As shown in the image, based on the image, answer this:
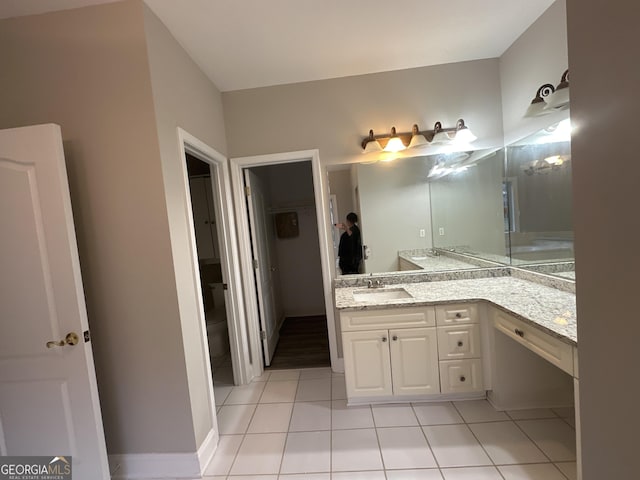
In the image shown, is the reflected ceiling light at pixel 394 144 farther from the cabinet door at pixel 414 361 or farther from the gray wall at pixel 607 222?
the gray wall at pixel 607 222

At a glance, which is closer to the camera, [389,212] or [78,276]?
[78,276]

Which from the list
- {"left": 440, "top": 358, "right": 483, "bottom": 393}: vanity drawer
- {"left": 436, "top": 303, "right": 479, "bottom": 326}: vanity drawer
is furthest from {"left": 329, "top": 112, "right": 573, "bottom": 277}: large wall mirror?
{"left": 440, "top": 358, "right": 483, "bottom": 393}: vanity drawer

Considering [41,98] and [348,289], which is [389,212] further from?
[41,98]

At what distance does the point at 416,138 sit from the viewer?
241 cm

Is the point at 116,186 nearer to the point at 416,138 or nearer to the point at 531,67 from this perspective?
the point at 416,138

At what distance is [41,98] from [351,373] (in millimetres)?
2497

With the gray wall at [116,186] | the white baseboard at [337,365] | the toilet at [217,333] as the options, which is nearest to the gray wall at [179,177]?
the gray wall at [116,186]

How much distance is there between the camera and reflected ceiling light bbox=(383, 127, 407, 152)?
7.95 ft

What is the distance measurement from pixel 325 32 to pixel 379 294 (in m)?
1.97

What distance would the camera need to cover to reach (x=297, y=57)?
2.09m

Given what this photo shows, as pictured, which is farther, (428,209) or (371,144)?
(428,209)

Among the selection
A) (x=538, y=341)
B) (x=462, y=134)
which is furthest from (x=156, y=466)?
(x=462, y=134)

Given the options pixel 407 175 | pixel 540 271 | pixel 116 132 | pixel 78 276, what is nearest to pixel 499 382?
pixel 540 271

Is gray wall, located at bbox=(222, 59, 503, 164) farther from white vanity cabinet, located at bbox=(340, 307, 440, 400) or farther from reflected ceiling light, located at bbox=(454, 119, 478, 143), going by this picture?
white vanity cabinet, located at bbox=(340, 307, 440, 400)
